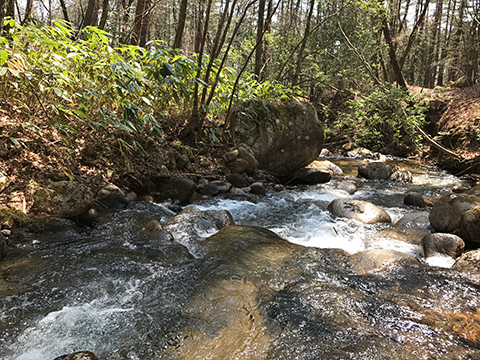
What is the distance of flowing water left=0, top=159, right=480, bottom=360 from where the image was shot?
206cm

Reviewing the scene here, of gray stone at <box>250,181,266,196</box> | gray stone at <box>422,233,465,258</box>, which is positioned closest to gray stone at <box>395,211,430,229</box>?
gray stone at <box>422,233,465,258</box>

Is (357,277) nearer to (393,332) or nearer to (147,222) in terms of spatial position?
(393,332)

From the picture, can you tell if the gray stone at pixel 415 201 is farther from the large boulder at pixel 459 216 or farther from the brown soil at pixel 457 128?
the brown soil at pixel 457 128

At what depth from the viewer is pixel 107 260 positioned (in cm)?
325

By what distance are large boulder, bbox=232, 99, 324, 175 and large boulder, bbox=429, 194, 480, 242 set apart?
3942 mm

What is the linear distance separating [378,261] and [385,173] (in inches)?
267

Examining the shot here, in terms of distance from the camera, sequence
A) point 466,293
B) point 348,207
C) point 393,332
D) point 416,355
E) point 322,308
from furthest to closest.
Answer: point 348,207 < point 466,293 < point 322,308 < point 393,332 < point 416,355

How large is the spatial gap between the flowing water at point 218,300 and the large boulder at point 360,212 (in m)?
Answer: 1.06

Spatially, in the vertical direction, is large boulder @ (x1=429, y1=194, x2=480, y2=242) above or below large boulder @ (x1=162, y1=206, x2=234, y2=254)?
above

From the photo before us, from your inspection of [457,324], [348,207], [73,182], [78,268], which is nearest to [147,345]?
[78,268]

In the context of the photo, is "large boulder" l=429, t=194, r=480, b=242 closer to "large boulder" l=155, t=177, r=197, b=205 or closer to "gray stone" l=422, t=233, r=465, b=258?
"gray stone" l=422, t=233, r=465, b=258

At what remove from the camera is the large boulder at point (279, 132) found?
305 inches

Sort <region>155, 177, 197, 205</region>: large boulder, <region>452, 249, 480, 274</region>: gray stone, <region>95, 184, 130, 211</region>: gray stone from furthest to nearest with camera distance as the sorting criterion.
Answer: <region>155, 177, 197, 205</region>: large boulder → <region>95, 184, 130, 211</region>: gray stone → <region>452, 249, 480, 274</region>: gray stone

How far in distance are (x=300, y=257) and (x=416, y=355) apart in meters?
1.70
